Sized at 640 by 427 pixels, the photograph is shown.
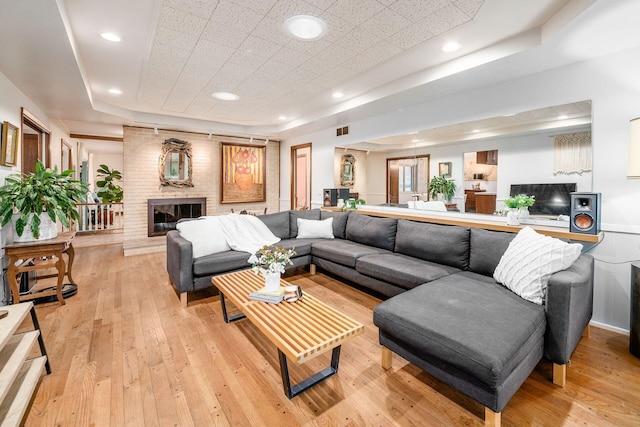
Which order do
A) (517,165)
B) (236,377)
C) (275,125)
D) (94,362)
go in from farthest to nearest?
(275,125) → (517,165) → (94,362) → (236,377)

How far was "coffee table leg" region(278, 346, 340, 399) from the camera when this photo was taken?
169cm

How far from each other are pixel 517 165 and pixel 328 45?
7.60ft

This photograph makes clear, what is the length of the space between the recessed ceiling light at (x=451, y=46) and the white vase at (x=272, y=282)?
2568 mm

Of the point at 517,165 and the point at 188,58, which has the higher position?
the point at 188,58

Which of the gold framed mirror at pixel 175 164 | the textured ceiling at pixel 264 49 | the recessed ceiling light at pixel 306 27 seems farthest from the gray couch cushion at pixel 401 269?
the gold framed mirror at pixel 175 164

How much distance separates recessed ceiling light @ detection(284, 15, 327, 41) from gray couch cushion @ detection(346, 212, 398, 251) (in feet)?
7.23

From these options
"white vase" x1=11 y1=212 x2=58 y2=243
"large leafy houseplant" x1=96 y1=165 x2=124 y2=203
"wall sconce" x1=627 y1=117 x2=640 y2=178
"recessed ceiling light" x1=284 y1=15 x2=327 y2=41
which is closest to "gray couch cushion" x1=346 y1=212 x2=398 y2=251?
"wall sconce" x1=627 y1=117 x2=640 y2=178

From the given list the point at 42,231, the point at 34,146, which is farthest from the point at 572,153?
the point at 34,146

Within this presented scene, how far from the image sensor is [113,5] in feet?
7.05

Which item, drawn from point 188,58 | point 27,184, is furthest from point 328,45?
point 27,184

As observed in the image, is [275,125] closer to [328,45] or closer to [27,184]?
[328,45]

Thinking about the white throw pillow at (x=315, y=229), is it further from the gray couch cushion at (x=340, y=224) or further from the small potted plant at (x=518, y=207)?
the small potted plant at (x=518, y=207)

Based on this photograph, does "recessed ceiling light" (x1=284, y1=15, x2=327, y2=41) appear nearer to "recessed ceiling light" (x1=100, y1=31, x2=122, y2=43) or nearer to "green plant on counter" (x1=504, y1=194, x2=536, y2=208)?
"recessed ceiling light" (x1=100, y1=31, x2=122, y2=43)

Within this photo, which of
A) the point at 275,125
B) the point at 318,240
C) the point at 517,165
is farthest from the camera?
the point at 275,125
